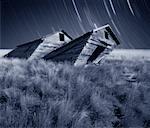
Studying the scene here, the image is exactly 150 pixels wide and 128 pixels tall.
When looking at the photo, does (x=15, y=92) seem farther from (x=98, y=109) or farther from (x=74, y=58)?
(x=74, y=58)

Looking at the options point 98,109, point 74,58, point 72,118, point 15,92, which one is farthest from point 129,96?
point 74,58

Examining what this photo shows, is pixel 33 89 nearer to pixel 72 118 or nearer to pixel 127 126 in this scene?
pixel 72 118

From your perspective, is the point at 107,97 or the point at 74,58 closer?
the point at 107,97

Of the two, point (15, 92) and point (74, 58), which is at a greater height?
point (74, 58)

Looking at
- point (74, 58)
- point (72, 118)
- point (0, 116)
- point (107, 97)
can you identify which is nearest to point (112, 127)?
point (72, 118)

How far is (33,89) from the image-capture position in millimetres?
4922

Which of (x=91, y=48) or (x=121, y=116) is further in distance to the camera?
(x=91, y=48)

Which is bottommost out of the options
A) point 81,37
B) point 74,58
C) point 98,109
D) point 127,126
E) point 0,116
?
point 127,126

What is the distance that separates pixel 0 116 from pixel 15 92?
4.17 feet

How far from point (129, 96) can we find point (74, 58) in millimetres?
5933

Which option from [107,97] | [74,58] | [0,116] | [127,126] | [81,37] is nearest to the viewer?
[0,116]

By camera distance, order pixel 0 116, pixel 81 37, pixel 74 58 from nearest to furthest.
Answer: pixel 0 116 < pixel 74 58 < pixel 81 37

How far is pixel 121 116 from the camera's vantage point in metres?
4.00

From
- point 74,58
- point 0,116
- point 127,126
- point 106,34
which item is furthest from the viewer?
point 106,34
